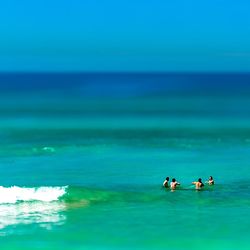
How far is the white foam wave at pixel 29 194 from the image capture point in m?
28.0

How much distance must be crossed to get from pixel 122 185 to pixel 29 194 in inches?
168

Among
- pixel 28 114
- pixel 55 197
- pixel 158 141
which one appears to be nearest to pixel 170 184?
pixel 55 197

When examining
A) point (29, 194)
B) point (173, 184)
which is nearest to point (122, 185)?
point (173, 184)

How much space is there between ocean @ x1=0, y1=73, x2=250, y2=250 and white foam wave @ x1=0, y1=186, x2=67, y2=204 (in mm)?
42

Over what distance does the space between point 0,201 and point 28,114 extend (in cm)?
3812

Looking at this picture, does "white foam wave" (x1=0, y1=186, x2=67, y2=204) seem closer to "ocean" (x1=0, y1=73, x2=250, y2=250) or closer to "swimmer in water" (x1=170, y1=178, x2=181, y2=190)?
"ocean" (x1=0, y1=73, x2=250, y2=250)

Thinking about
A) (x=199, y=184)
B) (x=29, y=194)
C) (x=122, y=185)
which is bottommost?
(x=29, y=194)

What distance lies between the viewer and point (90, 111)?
69.9m

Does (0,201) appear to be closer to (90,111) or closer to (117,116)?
(117,116)

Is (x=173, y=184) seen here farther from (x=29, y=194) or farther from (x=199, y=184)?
(x=29, y=194)

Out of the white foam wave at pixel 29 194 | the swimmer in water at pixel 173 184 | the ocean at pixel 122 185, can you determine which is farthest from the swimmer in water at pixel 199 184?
the white foam wave at pixel 29 194

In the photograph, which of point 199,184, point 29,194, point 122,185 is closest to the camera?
point 29,194

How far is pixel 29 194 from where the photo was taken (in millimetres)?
28594

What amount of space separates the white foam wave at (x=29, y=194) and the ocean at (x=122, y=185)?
4 cm
